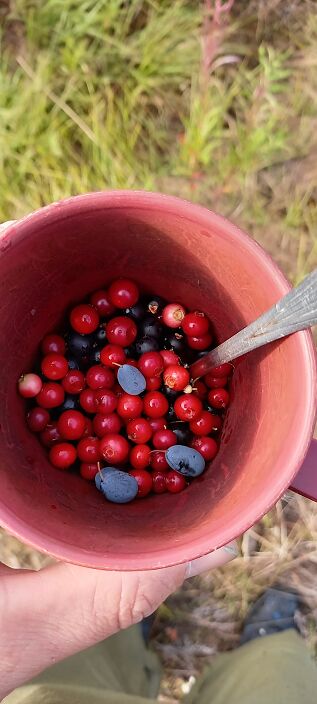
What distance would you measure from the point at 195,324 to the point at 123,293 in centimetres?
11

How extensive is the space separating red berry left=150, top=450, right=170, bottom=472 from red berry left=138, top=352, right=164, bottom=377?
107mm

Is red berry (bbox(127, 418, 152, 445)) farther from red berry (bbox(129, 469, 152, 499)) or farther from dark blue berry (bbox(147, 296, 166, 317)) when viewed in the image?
dark blue berry (bbox(147, 296, 166, 317))

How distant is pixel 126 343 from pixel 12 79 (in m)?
0.86

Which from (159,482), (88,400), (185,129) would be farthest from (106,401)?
(185,129)

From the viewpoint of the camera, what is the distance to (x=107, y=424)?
3.14 ft

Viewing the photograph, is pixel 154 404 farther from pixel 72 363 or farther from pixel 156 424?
pixel 72 363

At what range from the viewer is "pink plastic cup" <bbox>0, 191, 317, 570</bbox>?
731 millimetres

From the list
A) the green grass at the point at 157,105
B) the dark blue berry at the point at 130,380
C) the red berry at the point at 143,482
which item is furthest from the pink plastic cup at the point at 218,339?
the green grass at the point at 157,105

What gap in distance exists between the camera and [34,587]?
3.25 ft

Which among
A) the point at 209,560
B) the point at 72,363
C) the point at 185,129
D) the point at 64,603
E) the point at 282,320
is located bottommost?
the point at 64,603

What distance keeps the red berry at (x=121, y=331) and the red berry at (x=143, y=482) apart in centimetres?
18

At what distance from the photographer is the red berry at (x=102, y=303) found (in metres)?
0.99

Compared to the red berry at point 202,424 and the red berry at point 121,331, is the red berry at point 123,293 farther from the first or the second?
the red berry at point 202,424

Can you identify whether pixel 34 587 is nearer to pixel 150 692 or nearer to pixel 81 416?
pixel 81 416
